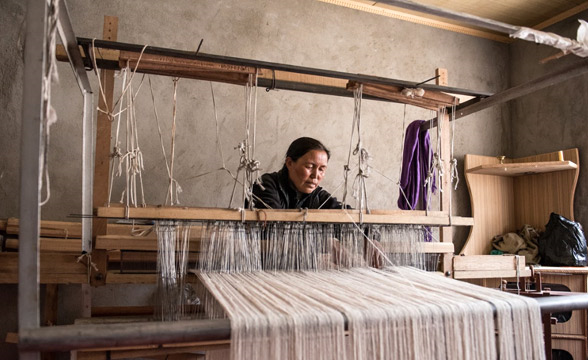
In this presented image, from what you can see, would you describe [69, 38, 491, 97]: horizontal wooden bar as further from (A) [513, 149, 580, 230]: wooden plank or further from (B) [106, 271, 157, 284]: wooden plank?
(A) [513, 149, 580, 230]: wooden plank

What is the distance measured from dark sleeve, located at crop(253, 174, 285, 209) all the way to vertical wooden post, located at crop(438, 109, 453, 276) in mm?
814

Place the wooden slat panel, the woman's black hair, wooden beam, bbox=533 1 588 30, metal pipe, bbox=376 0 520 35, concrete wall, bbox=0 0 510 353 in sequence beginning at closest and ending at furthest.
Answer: metal pipe, bbox=376 0 520 35
the woman's black hair
concrete wall, bbox=0 0 510 353
wooden beam, bbox=533 1 588 30
the wooden slat panel

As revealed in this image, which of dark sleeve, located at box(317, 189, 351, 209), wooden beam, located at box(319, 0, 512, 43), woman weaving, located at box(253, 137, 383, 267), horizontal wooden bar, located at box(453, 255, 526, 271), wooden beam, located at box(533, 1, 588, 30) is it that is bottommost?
horizontal wooden bar, located at box(453, 255, 526, 271)

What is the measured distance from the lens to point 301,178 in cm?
264

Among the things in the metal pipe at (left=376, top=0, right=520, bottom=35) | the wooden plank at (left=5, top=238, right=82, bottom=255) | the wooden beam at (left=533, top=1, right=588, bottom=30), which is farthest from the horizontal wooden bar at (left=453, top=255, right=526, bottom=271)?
the wooden beam at (left=533, top=1, right=588, bottom=30)

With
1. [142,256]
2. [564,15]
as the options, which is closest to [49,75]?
[142,256]

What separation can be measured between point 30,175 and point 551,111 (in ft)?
14.3

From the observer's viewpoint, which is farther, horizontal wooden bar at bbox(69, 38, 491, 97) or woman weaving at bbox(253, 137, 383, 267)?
woman weaving at bbox(253, 137, 383, 267)

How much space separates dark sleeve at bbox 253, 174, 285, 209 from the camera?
2320 mm

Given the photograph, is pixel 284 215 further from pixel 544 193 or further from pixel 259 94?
pixel 544 193

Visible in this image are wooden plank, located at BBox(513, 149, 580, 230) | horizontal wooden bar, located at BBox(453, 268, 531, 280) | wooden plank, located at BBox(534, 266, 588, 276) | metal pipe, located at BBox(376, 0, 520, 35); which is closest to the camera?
metal pipe, located at BBox(376, 0, 520, 35)

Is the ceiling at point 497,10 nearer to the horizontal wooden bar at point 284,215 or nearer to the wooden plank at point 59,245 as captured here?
the horizontal wooden bar at point 284,215

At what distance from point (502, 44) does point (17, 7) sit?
14.3ft

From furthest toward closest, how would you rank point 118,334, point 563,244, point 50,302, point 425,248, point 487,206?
point 487,206 < point 563,244 < point 50,302 < point 425,248 < point 118,334
